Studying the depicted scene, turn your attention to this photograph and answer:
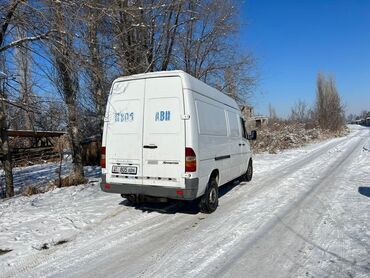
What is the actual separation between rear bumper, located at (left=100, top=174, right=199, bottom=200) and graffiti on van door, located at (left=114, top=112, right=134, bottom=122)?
1297 millimetres

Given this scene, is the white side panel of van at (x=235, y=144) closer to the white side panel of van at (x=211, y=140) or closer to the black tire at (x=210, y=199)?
the white side panel of van at (x=211, y=140)

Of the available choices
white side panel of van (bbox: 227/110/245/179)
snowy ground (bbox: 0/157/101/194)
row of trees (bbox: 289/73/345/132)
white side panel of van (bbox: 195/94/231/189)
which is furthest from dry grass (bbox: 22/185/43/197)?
row of trees (bbox: 289/73/345/132)

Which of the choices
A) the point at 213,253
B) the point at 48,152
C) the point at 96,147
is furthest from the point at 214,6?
the point at 48,152

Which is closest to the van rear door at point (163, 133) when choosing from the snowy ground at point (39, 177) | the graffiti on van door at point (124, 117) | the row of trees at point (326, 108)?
the graffiti on van door at point (124, 117)

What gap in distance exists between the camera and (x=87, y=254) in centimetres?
436

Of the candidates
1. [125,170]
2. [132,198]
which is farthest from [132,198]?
[125,170]

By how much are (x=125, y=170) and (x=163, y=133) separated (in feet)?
3.65

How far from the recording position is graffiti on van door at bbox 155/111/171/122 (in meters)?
5.68

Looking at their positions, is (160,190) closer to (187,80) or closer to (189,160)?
(189,160)

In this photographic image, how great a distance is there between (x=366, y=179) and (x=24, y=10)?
10928 millimetres

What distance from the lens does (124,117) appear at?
19.9 feet

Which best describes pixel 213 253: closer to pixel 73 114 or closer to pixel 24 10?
pixel 24 10

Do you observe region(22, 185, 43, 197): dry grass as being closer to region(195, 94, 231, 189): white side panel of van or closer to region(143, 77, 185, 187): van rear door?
region(143, 77, 185, 187): van rear door

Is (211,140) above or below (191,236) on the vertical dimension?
above
